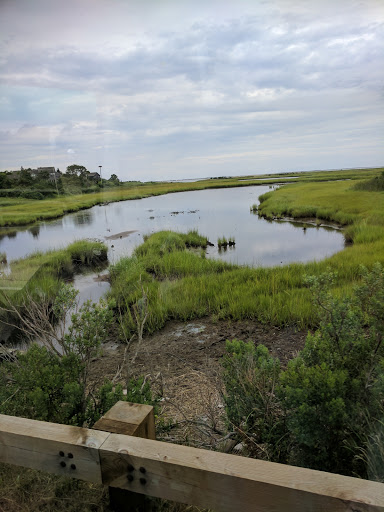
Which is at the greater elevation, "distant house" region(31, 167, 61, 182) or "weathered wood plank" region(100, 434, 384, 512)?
"distant house" region(31, 167, 61, 182)

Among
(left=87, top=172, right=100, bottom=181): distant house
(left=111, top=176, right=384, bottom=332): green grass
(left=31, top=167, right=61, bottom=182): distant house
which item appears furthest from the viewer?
(left=87, top=172, right=100, bottom=181): distant house

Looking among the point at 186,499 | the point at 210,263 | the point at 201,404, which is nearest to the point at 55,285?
the point at 210,263

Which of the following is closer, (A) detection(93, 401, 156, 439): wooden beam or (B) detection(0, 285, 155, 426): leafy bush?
(A) detection(93, 401, 156, 439): wooden beam

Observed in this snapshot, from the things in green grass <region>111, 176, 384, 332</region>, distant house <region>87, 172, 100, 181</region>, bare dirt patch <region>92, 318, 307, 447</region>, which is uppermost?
distant house <region>87, 172, 100, 181</region>

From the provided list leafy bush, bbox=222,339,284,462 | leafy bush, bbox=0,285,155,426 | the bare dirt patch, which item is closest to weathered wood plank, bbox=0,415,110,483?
leafy bush, bbox=0,285,155,426

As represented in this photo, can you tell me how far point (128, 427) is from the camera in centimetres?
132

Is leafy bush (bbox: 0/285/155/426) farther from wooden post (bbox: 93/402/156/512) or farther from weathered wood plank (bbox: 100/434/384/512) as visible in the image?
weathered wood plank (bbox: 100/434/384/512)

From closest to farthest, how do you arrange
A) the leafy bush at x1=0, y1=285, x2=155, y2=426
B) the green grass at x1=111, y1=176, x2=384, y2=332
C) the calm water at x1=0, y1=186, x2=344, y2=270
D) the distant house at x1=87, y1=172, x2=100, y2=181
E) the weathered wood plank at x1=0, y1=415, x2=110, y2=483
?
the weathered wood plank at x1=0, y1=415, x2=110, y2=483 < the leafy bush at x1=0, y1=285, x2=155, y2=426 < the green grass at x1=111, y1=176, x2=384, y2=332 < the distant house at x1=87, y1=172, x2=100, y2=181 < the calm water at x1=0, y1=186, x2=344, y2=270

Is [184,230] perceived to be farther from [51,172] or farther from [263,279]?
[51,172]

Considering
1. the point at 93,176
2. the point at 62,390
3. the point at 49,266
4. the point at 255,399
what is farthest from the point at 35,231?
the point at 255,399

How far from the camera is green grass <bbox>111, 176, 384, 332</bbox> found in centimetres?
375

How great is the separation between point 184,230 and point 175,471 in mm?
7710

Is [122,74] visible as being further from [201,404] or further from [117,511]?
[117,511]

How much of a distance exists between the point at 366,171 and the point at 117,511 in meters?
3.63
